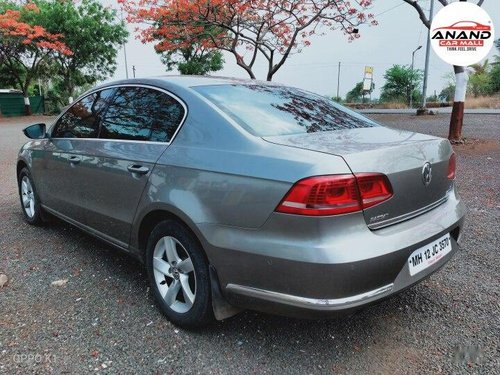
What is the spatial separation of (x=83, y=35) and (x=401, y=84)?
20.5 meters

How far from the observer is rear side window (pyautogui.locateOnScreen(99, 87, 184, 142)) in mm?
2865

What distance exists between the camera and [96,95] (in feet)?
12.3

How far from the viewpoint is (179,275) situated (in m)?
2.70

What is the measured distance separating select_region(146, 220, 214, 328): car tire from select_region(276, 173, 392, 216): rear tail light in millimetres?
657

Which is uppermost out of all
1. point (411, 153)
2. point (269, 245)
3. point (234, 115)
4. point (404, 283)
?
point (234, 115)

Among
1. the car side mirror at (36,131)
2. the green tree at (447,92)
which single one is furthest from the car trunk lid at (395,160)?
the green tree at (447,92)

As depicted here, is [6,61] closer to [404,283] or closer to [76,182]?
[76,182]

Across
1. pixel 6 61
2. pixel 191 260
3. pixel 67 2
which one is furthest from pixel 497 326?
pixel 6 61

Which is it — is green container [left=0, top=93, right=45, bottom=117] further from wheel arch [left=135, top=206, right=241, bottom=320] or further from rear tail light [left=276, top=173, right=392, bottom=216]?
rear tail light [left=276, top=173, right=392, bottom=216]

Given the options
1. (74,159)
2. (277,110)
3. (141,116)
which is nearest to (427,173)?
(277,110)

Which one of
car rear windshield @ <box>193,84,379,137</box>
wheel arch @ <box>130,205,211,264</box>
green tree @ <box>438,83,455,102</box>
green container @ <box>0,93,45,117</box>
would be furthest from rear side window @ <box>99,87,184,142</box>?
green tree @ <box>438,83,455,102</box>

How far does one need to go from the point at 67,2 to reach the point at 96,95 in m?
27.5

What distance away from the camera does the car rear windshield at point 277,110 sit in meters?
2.64

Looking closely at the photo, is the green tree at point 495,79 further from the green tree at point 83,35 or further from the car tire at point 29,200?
the car tire at point 29,200
